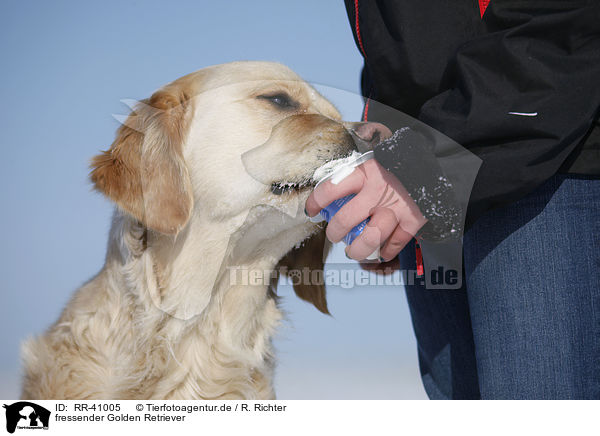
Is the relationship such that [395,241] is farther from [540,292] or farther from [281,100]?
[281,100]

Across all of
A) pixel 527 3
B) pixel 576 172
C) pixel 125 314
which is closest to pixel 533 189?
pixel 576 172

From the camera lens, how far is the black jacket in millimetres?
1100

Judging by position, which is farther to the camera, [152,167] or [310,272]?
[310,272]

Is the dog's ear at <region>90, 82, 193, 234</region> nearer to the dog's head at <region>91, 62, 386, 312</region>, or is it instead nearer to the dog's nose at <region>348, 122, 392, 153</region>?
the dog's head at <region>91, 62, 386, 312</region>

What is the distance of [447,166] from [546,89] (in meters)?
0.28

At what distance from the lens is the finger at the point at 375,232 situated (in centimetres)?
123

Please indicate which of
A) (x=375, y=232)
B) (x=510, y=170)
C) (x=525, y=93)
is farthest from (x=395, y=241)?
(x=525, y=93)

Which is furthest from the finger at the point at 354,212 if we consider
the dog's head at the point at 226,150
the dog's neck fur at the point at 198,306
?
the dog's neck fur at the point at 198,306

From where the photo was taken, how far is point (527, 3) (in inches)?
44.3

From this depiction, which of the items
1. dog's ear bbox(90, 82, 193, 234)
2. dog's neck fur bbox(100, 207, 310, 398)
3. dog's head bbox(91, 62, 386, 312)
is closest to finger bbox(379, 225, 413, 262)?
dog's head bbox(91, 62, 386, 312)

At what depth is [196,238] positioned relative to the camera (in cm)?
177

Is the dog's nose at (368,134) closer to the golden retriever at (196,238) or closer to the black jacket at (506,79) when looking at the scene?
the golden retriever at (196,238)

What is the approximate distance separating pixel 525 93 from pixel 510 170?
19 cm
